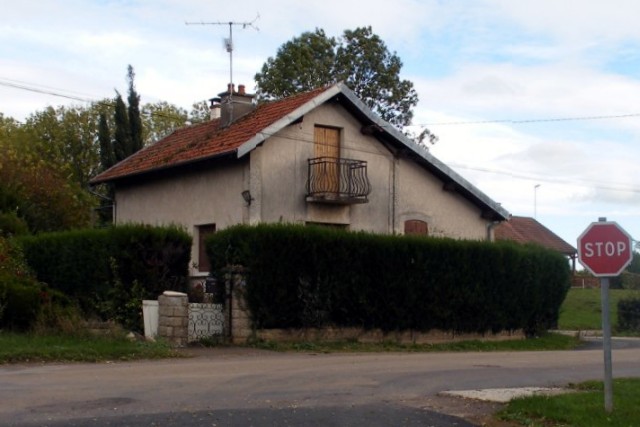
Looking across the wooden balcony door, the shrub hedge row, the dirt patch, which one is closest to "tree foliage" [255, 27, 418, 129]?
the wooden balcony door

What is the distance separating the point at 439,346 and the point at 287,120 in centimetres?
759

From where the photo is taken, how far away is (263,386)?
1312cm

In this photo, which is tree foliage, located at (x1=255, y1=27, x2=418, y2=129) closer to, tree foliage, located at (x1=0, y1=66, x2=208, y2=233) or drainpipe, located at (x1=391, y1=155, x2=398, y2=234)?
tree foliage, located at (x1=0, y1=66, x2=208, y2=233)

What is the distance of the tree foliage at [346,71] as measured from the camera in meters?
46.4

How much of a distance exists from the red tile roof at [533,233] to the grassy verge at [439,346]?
30.8 m

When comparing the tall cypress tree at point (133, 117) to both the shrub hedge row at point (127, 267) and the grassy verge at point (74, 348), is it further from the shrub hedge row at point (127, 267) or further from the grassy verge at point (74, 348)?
the grassy verge at point (74, 348)

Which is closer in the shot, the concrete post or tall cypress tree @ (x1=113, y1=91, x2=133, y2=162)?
the concrete post

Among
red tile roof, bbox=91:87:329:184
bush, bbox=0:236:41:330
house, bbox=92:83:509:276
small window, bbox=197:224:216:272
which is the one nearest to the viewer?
bush, bbox=0:236:41:330

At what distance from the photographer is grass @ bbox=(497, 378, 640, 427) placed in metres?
10.0

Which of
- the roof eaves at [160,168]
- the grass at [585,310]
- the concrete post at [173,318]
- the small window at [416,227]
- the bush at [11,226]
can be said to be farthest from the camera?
the grass at [585,310]

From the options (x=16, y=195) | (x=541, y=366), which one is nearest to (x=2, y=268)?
(x=16, y=195)

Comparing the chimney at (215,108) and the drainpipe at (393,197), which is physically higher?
the chimney at (215,108)

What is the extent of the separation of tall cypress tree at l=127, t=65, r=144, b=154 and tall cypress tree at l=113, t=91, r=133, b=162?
0.19 meters

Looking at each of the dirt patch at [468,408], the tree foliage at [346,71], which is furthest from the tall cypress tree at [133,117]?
the dirt patch at [468,408]
